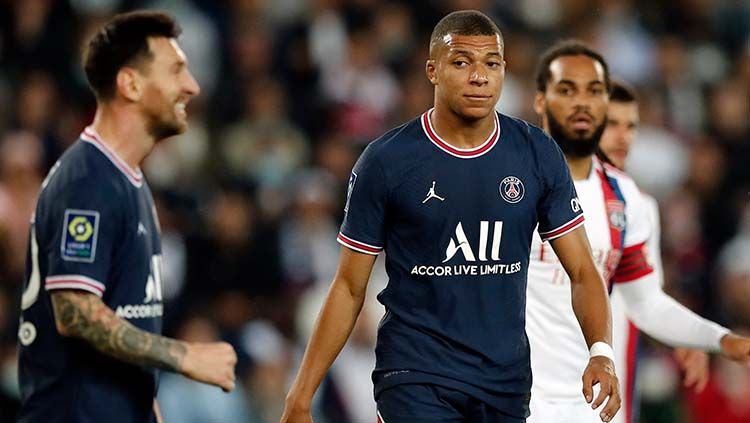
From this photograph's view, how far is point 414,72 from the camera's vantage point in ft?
42.5

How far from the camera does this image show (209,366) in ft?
15.3

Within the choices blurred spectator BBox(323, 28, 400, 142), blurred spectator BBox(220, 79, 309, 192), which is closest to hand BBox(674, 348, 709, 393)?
blurred spectator BBox(220, 79, 309, 192)

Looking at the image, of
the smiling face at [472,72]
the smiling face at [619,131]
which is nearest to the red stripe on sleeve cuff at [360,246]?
the smiling face at [472,72]

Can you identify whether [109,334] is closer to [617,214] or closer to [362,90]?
[617,214]

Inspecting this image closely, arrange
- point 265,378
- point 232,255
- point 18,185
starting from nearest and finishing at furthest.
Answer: point 265,378
point 18,185
point 232,255

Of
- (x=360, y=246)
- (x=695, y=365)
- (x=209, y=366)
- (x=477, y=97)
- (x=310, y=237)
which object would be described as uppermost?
(x=477, y=97)

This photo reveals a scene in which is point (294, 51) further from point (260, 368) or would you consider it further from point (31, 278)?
point (31, 278)

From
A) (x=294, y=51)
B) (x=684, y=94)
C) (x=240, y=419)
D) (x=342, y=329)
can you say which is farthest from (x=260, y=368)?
(x=684, y=94)

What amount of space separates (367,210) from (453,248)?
13.9 inches

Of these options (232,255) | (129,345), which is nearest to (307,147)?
(232,255)

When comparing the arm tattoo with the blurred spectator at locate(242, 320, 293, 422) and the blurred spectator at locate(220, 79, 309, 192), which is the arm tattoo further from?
the blurred spectator at locate(220, 79, 309, 192)

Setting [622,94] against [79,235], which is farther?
[622,94]

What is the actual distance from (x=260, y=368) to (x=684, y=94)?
5.92 meters

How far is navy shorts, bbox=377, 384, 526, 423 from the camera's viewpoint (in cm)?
505
